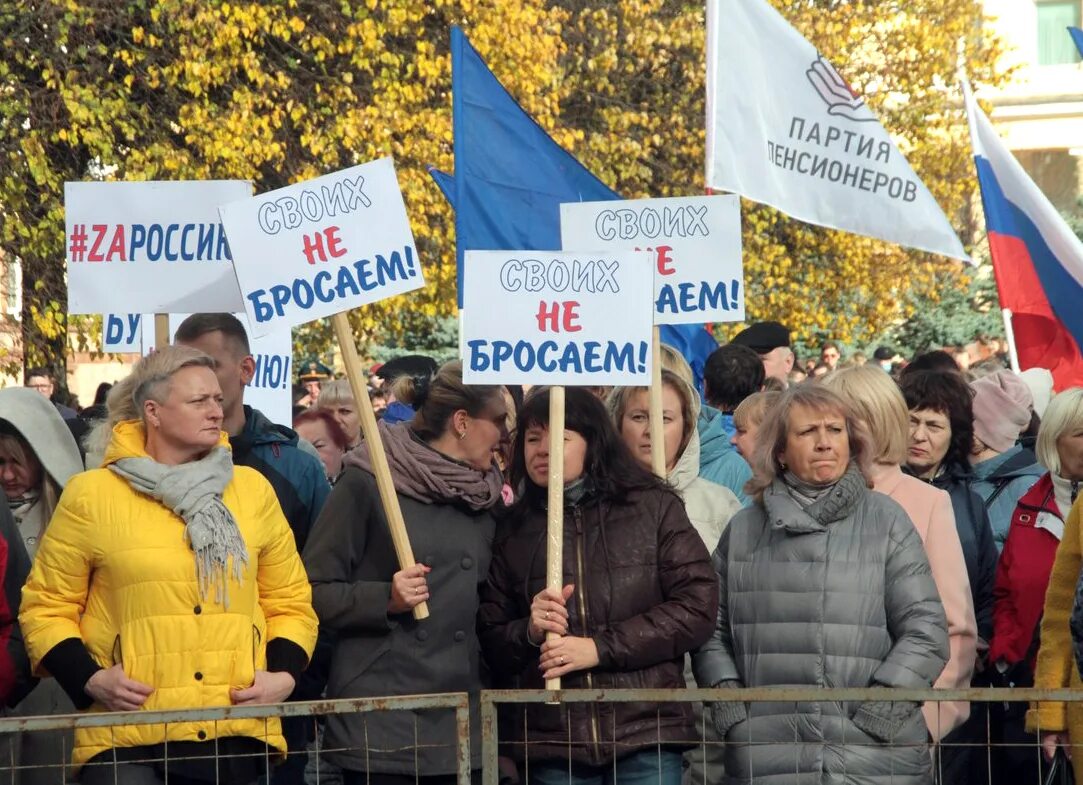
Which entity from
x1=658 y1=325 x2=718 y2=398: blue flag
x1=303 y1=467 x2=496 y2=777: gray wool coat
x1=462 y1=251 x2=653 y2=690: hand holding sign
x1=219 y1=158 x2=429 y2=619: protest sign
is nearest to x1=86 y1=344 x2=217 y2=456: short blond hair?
x1=219 y1=158 x2=429 y2=619: protest sign

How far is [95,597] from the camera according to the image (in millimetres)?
5355

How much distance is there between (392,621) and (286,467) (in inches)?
39.0

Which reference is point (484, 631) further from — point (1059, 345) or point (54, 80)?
point (54, 80)

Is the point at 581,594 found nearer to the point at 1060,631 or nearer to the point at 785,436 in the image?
the point at 785,436

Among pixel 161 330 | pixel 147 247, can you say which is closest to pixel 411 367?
pixel 147 247

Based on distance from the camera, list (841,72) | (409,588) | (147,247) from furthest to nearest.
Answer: (841,72) → (147,247) → (409,588)

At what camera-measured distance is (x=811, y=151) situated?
9914mm

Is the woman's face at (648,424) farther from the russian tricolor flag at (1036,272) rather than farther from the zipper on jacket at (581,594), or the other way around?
the russian tricolor flag at (1036,272)

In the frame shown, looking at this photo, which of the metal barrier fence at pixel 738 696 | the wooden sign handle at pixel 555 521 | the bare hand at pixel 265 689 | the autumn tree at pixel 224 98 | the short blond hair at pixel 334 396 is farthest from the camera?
the autumn tree at pixel 224 98

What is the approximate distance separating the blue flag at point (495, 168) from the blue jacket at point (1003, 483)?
2665 millimetres

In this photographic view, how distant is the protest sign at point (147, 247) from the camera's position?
7441mm

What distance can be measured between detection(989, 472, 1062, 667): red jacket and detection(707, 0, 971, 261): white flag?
3.40 meters

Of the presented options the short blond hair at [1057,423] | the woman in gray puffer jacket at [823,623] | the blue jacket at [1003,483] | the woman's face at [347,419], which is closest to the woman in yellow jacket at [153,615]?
the woman in gray puffer jacket at [823,623]

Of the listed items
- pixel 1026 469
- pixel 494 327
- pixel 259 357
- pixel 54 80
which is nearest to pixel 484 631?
pixel 494 327
